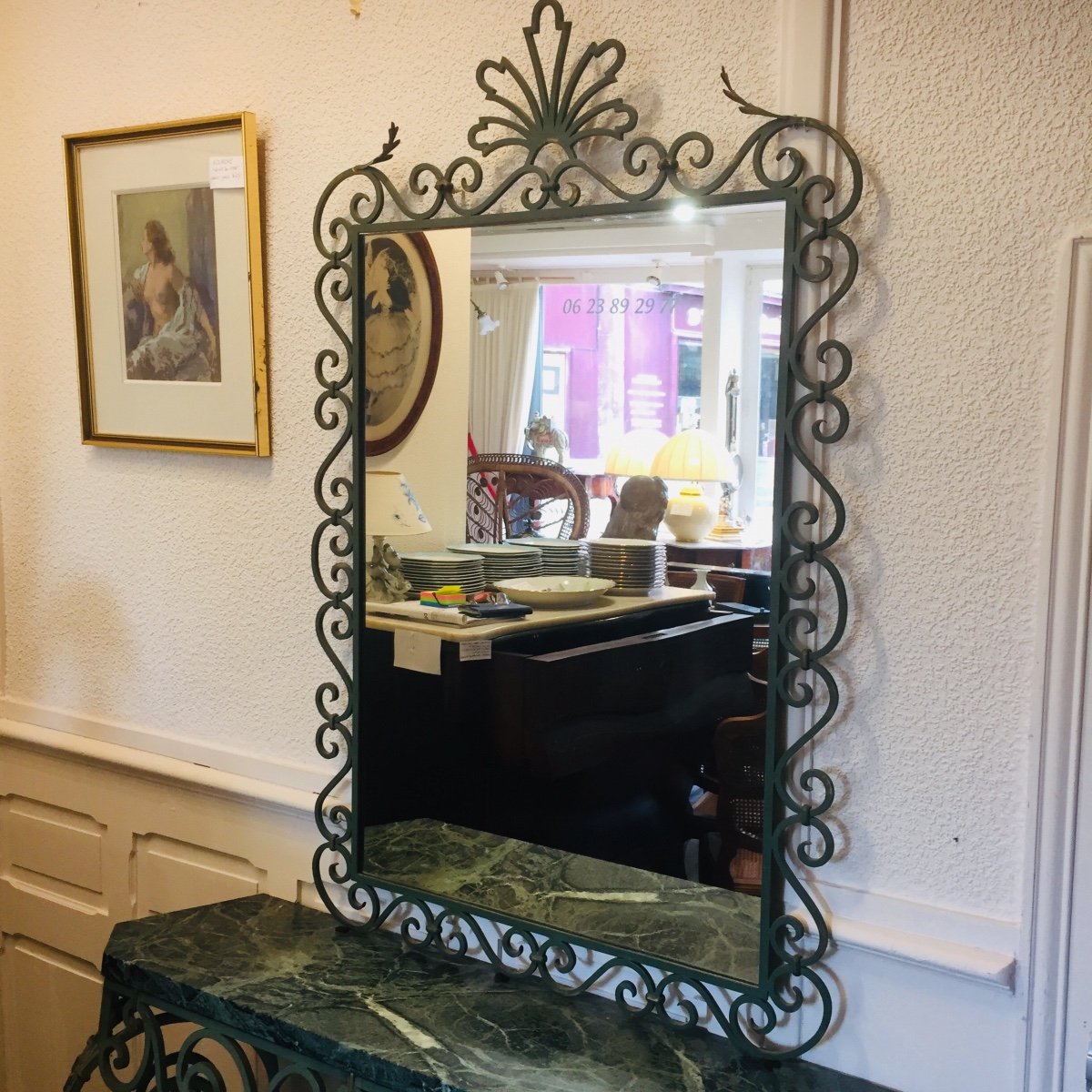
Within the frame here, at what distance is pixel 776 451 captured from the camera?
136 centimetres

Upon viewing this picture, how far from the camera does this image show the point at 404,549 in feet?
5.49

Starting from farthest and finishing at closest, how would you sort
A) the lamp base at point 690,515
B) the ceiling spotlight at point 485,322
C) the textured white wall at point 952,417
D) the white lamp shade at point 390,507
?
the white lamp shade at point 390,507
the ceiling spotlight at point 485,322
the lamp base at point 690,515
the textured white wall at point 952,417

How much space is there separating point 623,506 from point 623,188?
404 mm

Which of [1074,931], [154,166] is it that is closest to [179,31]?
[154,166]

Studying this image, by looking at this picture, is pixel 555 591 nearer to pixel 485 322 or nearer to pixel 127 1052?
pixel 485 322

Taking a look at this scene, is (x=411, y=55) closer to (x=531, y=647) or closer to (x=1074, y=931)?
(x=531, y=647)

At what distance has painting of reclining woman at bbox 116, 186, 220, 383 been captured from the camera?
188cm

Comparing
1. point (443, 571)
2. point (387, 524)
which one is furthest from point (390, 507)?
point (443, 571)

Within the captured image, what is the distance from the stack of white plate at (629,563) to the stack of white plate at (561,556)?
0.04 ft

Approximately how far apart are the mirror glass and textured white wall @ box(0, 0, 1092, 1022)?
0.12 metres

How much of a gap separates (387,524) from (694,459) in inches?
19.5

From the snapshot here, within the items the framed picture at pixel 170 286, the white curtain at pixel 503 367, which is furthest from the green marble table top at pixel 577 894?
A: the framed picture at pixel 170 286

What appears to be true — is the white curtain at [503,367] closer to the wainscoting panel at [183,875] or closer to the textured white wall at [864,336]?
the textured white wall at [864,336]

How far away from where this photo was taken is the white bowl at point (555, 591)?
1548mm
